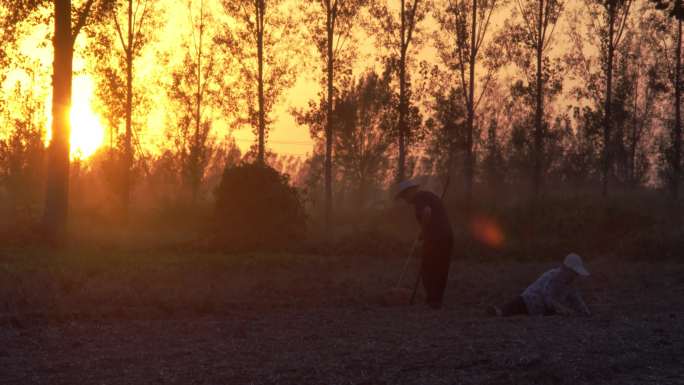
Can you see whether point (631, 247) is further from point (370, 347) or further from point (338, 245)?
point (370, 347)

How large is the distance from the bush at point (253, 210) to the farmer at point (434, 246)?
13.9m

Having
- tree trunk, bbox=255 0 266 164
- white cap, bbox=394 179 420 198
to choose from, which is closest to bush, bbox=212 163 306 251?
tree trunk, bbox=255 0 266 164

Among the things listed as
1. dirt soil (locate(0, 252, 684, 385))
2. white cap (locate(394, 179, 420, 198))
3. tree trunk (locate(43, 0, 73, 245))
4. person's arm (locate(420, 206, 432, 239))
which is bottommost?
dirt soil (locate(0, 252, 684, 385))

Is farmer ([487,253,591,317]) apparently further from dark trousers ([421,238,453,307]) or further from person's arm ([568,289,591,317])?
dark trousers ([421,238,453,307])

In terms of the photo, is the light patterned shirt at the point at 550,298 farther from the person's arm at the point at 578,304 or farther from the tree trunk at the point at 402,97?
A: the tree trunk at the point at 402,97

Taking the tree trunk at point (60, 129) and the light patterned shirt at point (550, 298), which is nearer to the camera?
the light patterned shirt at point (550, 298)

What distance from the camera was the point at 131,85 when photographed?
137ft

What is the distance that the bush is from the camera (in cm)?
2830

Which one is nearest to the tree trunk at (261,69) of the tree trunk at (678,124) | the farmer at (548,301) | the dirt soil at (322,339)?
the tree trunk at (678,124)

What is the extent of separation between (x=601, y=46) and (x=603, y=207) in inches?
440

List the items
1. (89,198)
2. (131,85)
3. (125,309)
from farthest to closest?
(89,198), (131,85), (125,309)

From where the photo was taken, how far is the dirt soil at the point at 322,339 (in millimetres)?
8570

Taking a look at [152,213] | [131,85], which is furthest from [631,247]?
[152,213]

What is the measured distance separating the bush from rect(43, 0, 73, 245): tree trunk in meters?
4.73
